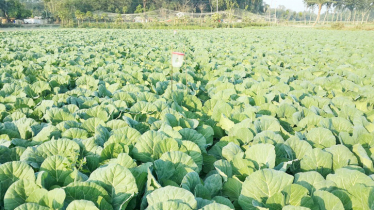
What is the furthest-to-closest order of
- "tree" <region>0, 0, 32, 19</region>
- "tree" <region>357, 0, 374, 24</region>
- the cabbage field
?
"tree" <region>357, 0, 374, 24</region>, "tree" <region>0, 0, 32, 19</region>, the cabbage field

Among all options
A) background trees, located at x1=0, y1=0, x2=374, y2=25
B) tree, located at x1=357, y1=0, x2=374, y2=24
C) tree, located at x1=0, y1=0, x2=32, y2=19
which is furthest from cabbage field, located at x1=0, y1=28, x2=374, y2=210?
tree, located at x1=357, y1=0, x2=374, y2=24

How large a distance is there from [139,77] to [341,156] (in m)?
3.55

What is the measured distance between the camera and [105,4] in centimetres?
7381

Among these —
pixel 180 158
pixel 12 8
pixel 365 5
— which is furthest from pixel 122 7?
pixel 180 158

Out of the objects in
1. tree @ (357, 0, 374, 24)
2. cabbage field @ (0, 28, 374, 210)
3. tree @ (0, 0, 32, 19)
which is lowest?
cabbage field @ (0, 28, 374, 210)

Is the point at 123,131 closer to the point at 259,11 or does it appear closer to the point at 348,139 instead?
the point at 348,139

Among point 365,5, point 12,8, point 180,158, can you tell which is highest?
point 365,5

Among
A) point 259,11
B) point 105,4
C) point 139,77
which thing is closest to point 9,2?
point 105,4

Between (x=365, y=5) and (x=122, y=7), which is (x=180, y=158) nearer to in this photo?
(x=122, y=7)

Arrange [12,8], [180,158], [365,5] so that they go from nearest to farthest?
[180,158], [12,8], [365,5]

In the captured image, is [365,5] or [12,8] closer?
[12,8]

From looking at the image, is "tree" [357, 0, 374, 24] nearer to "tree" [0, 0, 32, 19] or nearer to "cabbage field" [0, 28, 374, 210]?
"cabbage field" [0, 28, 374, 210]

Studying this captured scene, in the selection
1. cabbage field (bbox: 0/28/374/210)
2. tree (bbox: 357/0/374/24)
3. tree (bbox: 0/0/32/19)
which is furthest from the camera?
tree (bbox: 357/0/374/24)

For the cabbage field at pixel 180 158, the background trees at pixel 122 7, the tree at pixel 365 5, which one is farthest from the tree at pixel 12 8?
the tree at pixel 365 5
